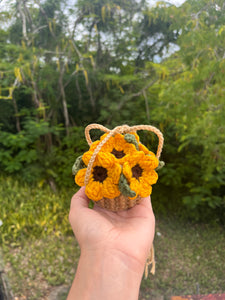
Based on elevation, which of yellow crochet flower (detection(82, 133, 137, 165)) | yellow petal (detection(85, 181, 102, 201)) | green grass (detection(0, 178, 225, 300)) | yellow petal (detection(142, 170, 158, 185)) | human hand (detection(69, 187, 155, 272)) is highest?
yellow crochet flower (detection(82, 133, 137, 165))

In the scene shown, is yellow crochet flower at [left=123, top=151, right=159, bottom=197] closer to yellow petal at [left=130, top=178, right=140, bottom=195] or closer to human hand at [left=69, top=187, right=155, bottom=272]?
yellow petal at [left=130, top=178, right=140, bottom=195]

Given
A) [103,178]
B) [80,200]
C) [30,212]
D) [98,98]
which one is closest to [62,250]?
[30,212]

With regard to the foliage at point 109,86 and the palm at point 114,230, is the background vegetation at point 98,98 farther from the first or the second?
the palm at point 114,230

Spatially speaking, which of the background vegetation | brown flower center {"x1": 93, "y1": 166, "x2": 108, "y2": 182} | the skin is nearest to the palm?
the skin

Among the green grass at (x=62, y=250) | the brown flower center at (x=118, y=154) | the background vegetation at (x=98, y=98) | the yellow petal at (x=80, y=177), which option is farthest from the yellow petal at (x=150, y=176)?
the green grass at (x=62, y=250)

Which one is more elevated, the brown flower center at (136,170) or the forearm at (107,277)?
the brown flower center at (136,170)

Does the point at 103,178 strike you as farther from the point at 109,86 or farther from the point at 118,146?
the point at 109,86

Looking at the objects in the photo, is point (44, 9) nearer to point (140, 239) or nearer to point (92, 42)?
point (92, 42)
